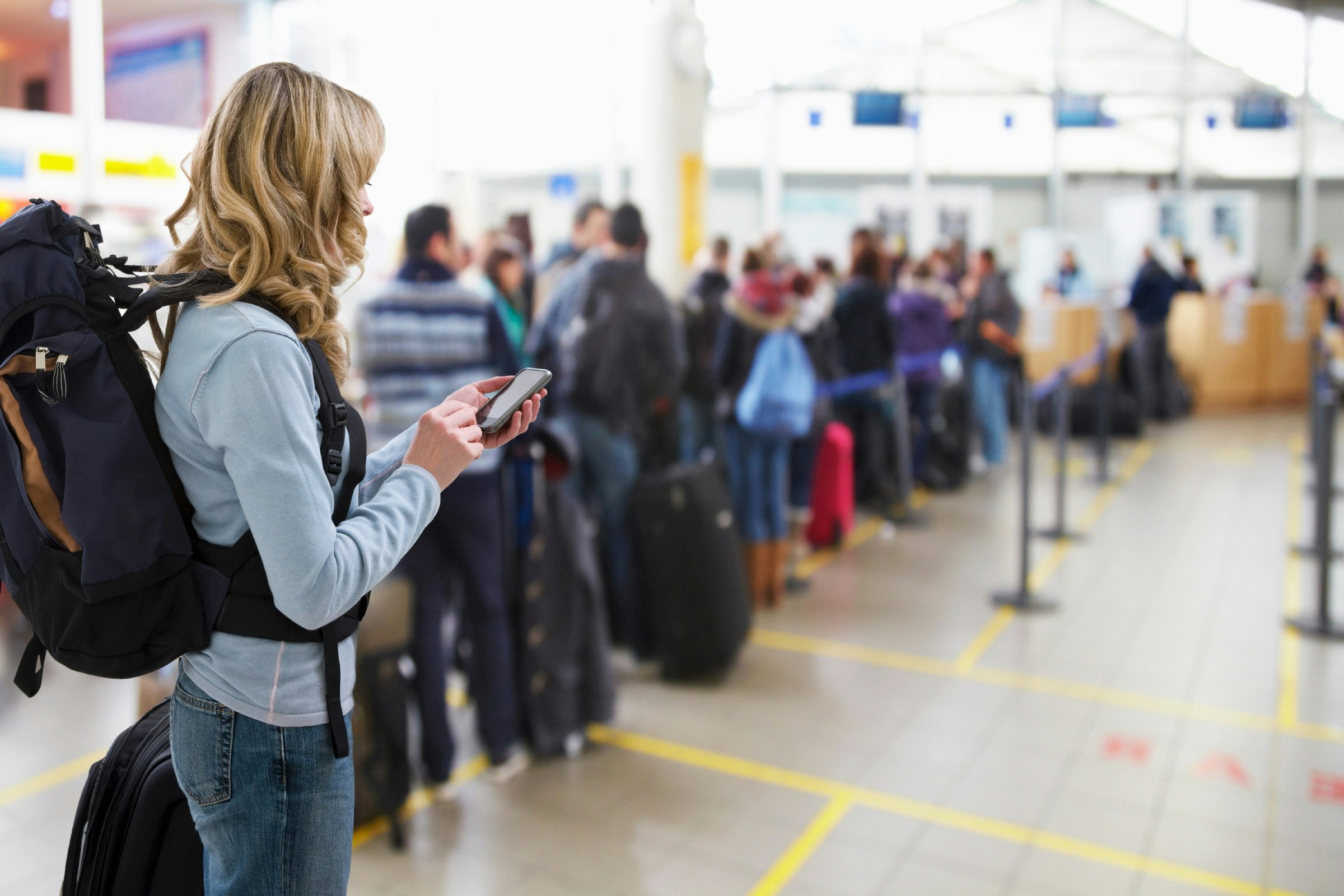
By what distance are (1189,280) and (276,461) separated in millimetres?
13951

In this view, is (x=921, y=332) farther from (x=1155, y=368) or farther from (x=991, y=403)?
(x=1155, y=368)

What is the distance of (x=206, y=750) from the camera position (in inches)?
55.7

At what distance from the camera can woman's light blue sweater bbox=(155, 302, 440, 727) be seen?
51.1 inches

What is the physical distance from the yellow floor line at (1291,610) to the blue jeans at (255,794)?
160 inches

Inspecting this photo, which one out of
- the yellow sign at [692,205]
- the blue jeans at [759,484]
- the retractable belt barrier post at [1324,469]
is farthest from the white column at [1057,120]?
the blue jeans at [759,484]

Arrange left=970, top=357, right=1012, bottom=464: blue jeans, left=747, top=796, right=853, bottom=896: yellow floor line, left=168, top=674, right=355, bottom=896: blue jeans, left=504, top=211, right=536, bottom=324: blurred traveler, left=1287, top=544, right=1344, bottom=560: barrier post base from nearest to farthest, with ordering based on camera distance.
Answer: left=168, top=674, right=355, bottom=896: blue jeans, left=747, top=796, right=853, bottom=896: yellow floor line, left=504, top=211, right=536, bottom=324: blurred traveler, left=1287, top=544, right=1344, bottom=560: barrier post base, left=970, top=357, right=1012, bottom=464: blue jeans

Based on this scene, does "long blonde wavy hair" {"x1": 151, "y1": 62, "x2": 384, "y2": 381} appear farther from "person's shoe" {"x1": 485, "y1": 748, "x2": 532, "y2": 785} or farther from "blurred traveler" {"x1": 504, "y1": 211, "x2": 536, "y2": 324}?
"blurred traveler" {"x1": 504, "y1": 211, "x2": 536, "y2": 324}

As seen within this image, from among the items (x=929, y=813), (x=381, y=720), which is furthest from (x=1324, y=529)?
(x=381, y=720)

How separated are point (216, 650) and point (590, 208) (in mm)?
4581

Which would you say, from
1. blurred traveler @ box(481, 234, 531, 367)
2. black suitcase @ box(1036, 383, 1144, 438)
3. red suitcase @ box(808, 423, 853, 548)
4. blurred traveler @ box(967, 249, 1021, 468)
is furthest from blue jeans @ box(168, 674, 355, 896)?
black suitcase @ box(1036, 383, 1144, 438)

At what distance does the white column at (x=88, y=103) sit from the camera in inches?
147

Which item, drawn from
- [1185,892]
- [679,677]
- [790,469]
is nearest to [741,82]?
[790,469]

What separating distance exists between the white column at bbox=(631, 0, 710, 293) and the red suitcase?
5.10ft

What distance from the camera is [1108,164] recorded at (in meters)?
18.4
